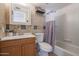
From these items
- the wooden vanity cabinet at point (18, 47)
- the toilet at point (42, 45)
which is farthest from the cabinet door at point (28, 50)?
the toilet at point (42, 45)

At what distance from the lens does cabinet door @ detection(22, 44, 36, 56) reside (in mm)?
1505

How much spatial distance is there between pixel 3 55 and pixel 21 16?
1.92 ft

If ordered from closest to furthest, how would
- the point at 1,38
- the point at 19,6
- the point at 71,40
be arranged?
the point at 1,38 < the point at 19,6 < the point at 71,40

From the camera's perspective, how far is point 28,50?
153 cm

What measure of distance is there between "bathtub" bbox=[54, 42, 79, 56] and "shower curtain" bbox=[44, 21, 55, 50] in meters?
A: 0.11

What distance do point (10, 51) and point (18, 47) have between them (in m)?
0.12

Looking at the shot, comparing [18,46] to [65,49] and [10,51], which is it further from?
[65,49]

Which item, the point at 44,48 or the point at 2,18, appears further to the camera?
the point at 44,48

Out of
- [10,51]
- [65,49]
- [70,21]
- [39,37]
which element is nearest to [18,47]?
[10,51]

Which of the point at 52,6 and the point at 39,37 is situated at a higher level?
the point at 52,6

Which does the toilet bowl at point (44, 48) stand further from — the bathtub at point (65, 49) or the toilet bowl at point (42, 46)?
the bathtub at point (65, 49)

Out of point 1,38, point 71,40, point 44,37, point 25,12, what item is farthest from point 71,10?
point 1,38

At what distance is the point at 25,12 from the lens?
151 cm

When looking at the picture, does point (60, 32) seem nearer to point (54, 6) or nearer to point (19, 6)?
point (54, 6)
